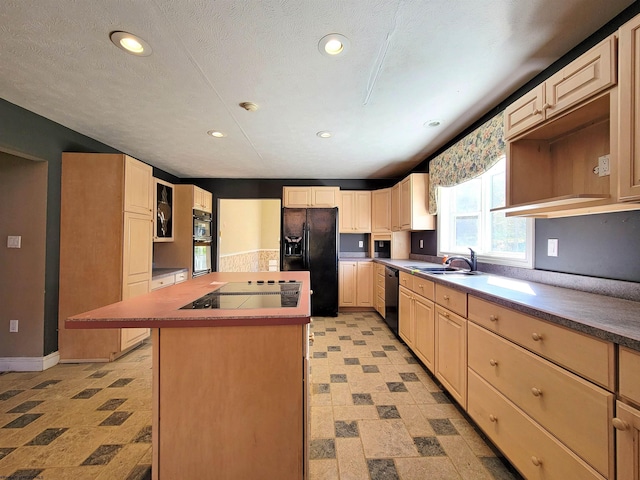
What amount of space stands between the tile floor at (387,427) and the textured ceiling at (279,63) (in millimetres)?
2355

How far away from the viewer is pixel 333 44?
158 centimetres

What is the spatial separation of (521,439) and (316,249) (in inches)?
134

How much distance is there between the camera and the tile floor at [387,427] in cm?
144

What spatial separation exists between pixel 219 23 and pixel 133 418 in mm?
2516

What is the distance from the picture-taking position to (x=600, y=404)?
93 cm

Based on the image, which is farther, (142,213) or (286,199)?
(286,199)

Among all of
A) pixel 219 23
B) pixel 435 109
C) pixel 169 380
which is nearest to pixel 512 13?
pixel 435 109

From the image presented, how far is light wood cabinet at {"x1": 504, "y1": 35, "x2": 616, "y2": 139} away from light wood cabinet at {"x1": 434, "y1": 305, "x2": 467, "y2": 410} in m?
1.29

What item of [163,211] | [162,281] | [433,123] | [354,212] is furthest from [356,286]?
[163,211]

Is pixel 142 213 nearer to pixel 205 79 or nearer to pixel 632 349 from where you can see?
pixel 205 79

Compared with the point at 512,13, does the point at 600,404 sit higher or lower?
lower

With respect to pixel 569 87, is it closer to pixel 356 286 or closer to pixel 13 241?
pixel 356 286

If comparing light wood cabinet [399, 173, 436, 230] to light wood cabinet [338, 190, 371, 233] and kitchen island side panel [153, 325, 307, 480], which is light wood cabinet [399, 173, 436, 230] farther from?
kitchen island side panel [153, 325, 307, 480]

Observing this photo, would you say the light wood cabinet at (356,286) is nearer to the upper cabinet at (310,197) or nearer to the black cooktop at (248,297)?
the upper cabinet at (310,197)
